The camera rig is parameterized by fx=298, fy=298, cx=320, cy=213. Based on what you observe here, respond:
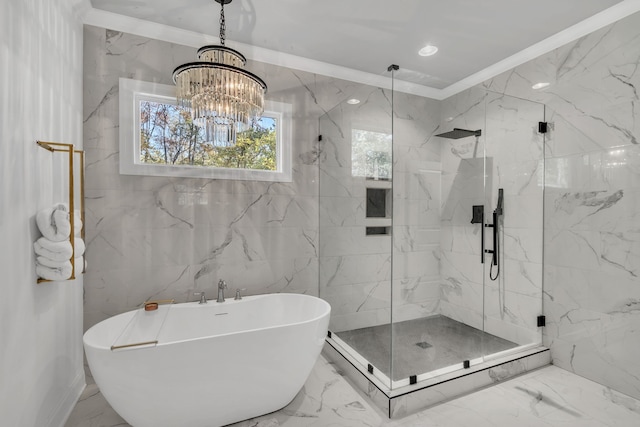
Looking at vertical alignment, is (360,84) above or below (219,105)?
above

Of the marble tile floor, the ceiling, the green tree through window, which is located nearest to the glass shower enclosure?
the marble tile floor

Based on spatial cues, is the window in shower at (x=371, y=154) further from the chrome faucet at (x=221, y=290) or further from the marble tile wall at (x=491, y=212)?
the chrome faucet at (x=221, y=290)

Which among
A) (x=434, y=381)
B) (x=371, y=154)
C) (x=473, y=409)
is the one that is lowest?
(x=473, y=409)

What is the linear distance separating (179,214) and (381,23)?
221cm

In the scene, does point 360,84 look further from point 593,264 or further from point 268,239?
point 593,264

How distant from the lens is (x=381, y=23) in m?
2.35

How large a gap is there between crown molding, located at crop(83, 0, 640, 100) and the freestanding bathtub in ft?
6.46

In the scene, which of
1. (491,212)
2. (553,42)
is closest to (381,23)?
(553,42)

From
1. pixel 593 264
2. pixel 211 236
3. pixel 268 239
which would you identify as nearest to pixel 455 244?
pixel 593 264

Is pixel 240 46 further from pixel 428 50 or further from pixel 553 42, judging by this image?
pixel 553 42

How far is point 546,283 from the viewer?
2.54 metres

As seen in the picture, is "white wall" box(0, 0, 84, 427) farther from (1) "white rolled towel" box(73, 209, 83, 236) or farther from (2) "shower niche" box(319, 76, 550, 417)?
(2) "shower niche" box(319, 76, 550, 417)

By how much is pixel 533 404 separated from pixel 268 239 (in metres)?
2.26

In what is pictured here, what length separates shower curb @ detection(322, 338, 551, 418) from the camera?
1890 millimetres
